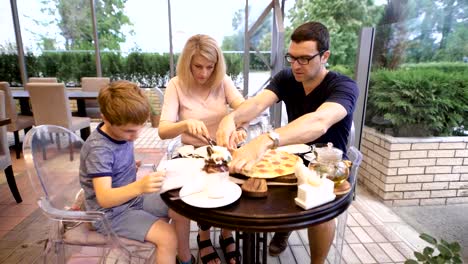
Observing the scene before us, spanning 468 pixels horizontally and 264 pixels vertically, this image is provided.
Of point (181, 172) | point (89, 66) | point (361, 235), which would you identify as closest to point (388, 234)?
point (361, 235)

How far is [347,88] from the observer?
1467mm

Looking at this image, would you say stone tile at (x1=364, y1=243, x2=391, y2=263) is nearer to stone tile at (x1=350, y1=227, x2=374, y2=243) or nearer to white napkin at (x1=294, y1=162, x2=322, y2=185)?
stone tile at (x1=350, y1=227, x2=374, y2=243)

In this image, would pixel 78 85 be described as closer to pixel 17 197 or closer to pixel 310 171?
pixel 17 197

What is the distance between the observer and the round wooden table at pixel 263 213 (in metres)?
0.87

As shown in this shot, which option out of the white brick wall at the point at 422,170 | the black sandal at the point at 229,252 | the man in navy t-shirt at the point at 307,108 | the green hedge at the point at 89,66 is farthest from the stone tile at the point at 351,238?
the green hedge at the point at 89,66

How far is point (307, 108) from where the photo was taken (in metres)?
1.65

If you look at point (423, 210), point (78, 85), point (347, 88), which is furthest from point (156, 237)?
point (78, 85)

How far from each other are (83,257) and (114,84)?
1134 mm

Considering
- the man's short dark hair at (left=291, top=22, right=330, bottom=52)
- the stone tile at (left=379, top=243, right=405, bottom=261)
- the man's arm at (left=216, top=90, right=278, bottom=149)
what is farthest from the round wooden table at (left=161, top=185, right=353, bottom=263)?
the stone tile at (left=379, top=243, right=405, bottom=261)

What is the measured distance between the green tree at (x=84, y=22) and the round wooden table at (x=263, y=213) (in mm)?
6436

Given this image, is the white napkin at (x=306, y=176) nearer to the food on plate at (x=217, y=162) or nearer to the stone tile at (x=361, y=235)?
the food on plate at (x=217, y=162)

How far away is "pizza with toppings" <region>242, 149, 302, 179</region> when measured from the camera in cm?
110

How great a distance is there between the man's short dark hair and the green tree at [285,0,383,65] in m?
1.24

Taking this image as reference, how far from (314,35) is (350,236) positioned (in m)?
1.41
